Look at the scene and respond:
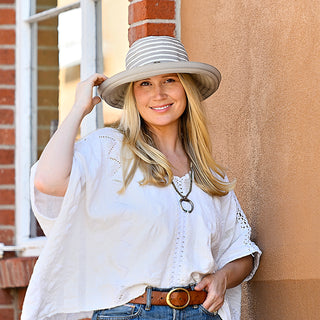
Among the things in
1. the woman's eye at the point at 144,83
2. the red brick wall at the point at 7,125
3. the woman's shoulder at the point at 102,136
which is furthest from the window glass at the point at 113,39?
the woman's shoulder at the point at 102,136

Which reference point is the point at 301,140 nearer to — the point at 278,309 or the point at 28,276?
the point at 278,309

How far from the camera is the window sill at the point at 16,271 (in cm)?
539

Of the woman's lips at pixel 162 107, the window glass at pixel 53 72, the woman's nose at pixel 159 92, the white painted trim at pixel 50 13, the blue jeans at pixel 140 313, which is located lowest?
the blue jeans at pixel 140 313

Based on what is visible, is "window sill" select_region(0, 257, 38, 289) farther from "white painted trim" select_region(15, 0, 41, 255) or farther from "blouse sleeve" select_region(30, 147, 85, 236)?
"blouse sleeve" select_region(30, 147, 85, 236)

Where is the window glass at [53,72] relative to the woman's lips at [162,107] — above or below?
above

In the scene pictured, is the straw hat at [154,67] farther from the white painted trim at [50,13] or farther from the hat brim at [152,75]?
the white painted trim at [50,13]

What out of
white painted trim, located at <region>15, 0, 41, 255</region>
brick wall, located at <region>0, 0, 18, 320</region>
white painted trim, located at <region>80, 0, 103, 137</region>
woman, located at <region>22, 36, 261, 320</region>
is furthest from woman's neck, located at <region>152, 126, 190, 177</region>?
brick wall, located at <region>0, 0, 18, 320</region>

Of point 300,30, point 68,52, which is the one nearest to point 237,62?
point 300,30

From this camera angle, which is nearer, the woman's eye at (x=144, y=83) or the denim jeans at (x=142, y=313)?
the denim jeans at (x=142, y=313)

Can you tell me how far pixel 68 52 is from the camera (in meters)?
5.32

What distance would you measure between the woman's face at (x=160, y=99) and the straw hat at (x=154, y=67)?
62 mm

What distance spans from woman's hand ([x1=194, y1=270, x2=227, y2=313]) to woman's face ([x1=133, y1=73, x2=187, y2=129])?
62 cm

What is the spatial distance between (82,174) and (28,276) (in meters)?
2.54

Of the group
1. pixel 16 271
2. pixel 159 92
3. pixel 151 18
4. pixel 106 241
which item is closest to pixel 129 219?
pixel 106 241
